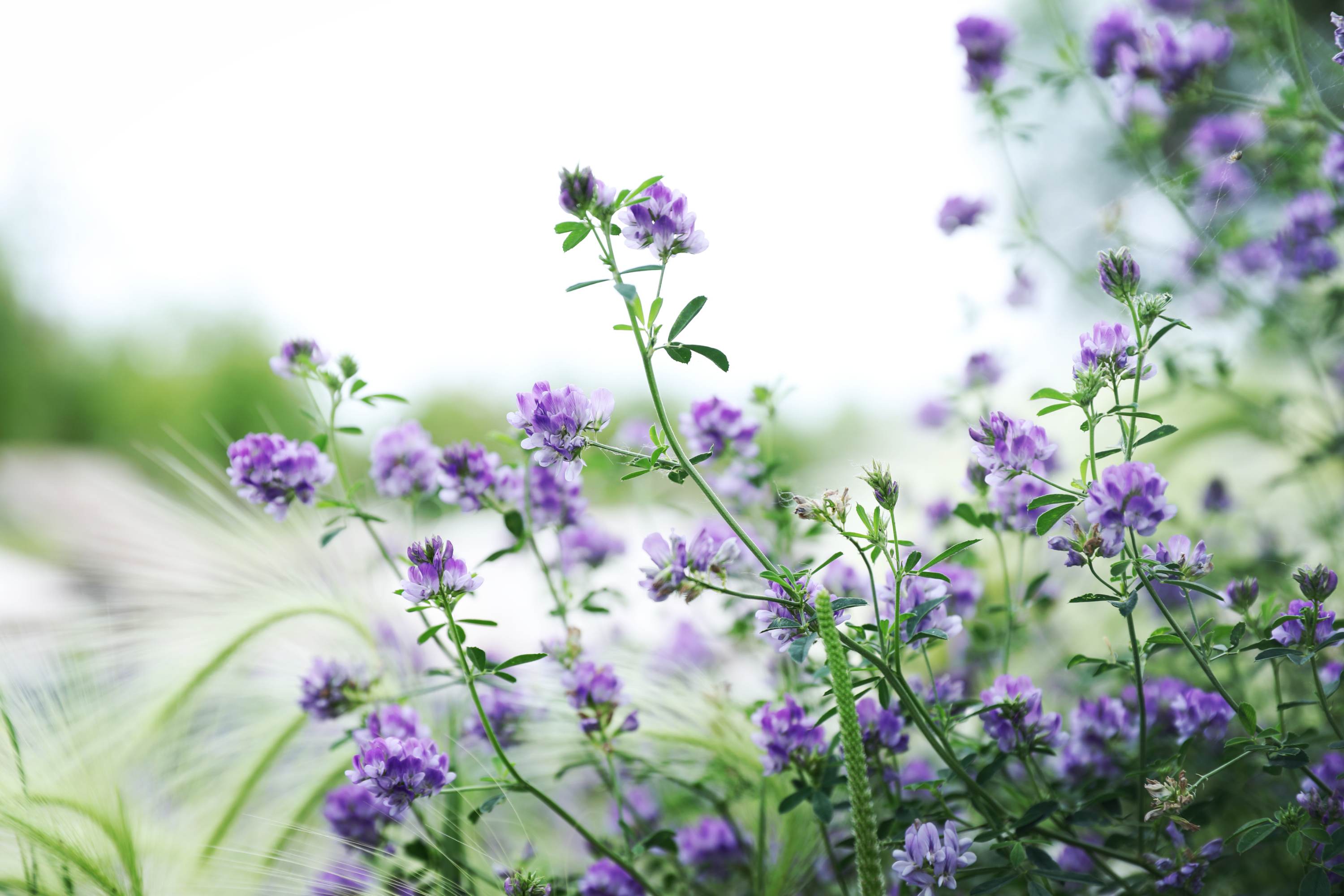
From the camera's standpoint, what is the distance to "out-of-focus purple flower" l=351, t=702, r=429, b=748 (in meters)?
0.71

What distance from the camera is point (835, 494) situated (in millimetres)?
572

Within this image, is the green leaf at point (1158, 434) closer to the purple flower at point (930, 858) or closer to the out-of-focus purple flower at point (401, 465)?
the purple flower at point (930, 858)

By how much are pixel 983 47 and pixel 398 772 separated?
975mm

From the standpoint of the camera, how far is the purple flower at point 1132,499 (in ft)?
1.68

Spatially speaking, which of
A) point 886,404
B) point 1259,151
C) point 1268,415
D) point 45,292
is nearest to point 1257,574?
point 1268,415

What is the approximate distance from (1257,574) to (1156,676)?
0.58 feet

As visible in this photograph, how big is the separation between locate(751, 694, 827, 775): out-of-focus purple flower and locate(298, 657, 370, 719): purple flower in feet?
1.13

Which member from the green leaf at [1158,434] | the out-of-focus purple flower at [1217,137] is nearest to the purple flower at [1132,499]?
the green leaf at [1158,434]

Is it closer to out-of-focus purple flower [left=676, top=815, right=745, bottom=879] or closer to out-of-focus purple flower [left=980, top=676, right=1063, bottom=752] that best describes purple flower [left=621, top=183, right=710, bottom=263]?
out-of-focus purple flower [left=980, top=676, right=1063, bottom=752]

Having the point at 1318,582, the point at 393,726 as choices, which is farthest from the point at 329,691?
the point at 1318,582

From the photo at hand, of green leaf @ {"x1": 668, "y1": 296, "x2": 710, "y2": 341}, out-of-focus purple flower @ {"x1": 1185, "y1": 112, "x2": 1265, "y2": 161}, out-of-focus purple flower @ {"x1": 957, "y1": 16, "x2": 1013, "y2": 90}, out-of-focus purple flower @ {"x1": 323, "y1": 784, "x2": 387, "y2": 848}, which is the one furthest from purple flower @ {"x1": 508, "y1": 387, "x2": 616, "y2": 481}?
out-of-focus purple flower @ {"x1": 1185, "y1": 112, "x2": 1265, "y2": 161}

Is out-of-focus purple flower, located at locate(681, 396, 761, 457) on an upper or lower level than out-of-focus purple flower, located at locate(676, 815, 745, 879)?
upper

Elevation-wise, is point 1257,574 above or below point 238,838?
above

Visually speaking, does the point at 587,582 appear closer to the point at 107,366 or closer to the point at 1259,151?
the point at 1259,151
